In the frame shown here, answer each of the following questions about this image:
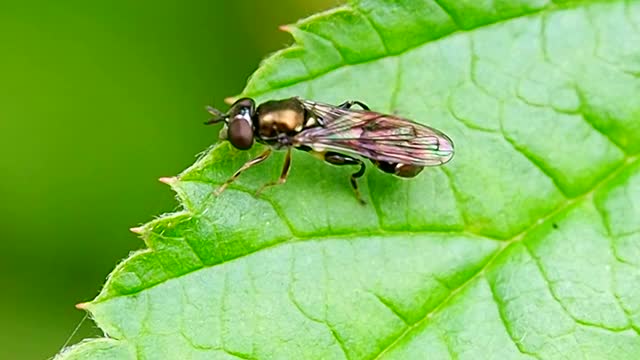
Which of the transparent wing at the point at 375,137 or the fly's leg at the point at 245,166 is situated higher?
the fly's leg at the point at 245,166

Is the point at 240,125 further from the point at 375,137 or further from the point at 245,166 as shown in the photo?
the point at 375,137

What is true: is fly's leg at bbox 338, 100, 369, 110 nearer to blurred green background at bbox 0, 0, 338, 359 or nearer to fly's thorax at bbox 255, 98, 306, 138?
fly's thorax at bbox 255, 98, 306, 138

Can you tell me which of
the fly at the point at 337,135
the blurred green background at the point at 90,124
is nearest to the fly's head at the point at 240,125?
the fly at the point at 337,135

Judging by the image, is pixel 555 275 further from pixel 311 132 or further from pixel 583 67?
pixel 311 132

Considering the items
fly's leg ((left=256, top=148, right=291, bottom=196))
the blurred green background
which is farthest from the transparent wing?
the blurred green background

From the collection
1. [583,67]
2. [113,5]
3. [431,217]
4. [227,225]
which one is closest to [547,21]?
[583,67]

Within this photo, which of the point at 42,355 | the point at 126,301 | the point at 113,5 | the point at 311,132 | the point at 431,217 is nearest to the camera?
the point at 126,301

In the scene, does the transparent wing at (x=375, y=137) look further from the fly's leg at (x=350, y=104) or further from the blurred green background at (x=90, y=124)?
the blurred green background at (x=90, y=124)
